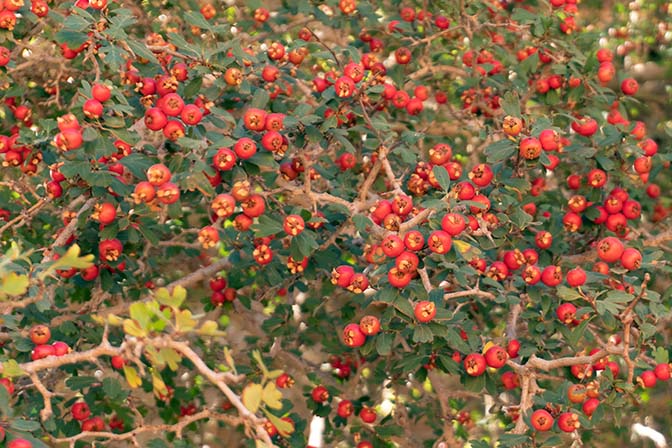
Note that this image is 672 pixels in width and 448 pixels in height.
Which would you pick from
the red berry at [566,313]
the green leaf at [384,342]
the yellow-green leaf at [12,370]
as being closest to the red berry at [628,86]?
the red berry at [566,313]

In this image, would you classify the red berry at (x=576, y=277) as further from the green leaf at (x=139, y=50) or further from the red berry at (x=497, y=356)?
the green leaf at (x=139, y=50)

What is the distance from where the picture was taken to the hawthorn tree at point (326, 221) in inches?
133

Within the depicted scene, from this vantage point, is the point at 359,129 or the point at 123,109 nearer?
the point at 123,109

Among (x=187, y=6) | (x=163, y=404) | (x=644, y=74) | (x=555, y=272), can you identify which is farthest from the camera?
(x=644, y=74)

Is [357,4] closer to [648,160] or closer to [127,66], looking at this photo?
[127,66]

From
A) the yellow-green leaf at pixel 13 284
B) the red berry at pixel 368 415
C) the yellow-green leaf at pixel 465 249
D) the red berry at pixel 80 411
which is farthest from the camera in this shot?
the red berry at pixel 368 415

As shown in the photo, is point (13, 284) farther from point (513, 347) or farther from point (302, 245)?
point (513, 347)

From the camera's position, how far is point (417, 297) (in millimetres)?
3441

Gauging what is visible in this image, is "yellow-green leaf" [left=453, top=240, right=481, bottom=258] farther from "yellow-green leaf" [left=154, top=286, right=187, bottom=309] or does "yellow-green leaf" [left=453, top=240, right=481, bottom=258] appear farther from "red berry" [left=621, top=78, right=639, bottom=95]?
"red berry" [left=621, top=78, right=639, bottom=95]

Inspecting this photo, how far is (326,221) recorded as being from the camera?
11.8 ft

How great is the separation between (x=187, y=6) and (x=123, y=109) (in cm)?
222

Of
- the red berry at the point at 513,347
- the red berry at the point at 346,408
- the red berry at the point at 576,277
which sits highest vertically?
the red berry at the point at 576,277

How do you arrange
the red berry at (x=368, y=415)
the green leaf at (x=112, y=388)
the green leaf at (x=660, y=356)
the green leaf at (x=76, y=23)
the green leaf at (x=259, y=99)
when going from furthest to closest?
the red berry at (x=368, y=415) < the green leaf at (x=112, y=388) < the green leaf at (x=259, y=99) < the green leaf at (x=660, y=356) < the green leaf at (x=76, y=23)

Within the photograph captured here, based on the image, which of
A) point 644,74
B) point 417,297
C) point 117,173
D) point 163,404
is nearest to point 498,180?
point 417,297
